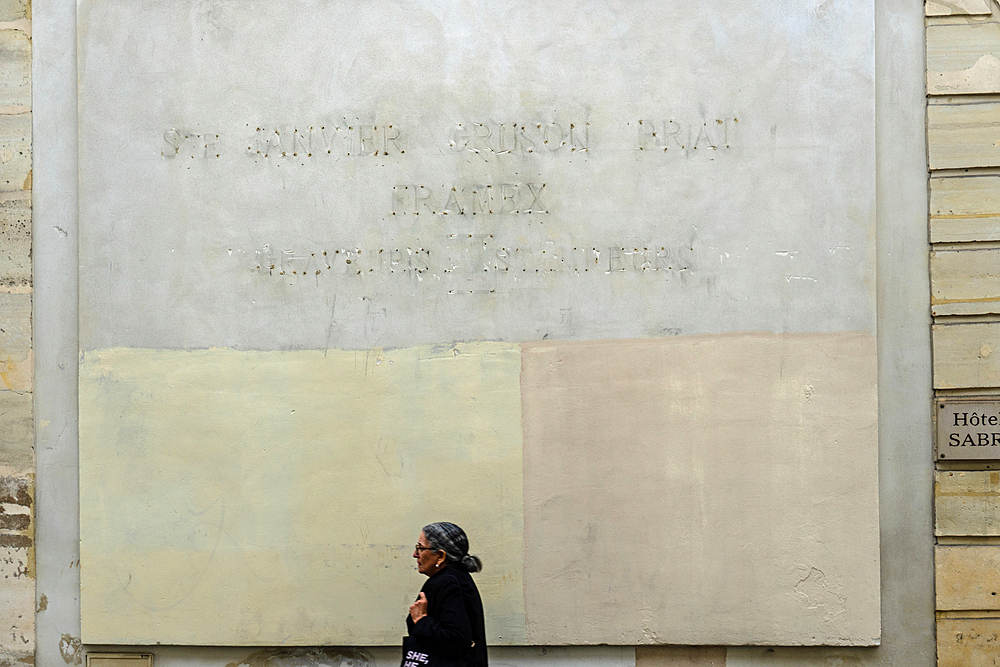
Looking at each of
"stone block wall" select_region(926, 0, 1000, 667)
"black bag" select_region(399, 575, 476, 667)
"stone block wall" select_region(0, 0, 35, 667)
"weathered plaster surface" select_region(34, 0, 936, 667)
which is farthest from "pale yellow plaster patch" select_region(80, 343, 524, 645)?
"stone block wall" select_region(926, 0, 1000, 667)

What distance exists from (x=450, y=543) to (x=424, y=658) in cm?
48

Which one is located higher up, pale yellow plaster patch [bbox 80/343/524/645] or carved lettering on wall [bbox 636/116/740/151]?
carved lettering on wall [bbox 636/116/740/151]

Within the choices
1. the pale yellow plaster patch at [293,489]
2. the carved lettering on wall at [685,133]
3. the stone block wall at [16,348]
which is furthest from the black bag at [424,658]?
the carved lettering on wall at [685,133]

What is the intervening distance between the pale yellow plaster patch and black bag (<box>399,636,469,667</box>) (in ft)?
3.39

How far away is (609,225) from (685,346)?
80cm

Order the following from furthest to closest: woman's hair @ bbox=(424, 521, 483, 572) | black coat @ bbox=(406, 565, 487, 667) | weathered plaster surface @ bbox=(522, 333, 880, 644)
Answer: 1. weathered plaster surface @ bbox=(522, 333, 880, 644)
2. woman's hair @ bbox=(424, 521, 483, 572)
3. black coat @ bbox=(406, 565, 487, 667)

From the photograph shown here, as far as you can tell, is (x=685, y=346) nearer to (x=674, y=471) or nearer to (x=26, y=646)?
(x=674, y=471)

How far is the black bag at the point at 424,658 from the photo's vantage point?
3379mm

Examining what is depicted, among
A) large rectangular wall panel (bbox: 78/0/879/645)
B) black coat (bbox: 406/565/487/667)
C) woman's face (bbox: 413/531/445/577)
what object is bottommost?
black coat (bbox: 406/565/487/667)

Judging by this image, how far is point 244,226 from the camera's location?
15.0 feet

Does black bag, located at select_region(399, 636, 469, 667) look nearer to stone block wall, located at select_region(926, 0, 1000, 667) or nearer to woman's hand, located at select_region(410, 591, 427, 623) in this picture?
woman's hand, located at select_region(410, 591, 427, 623)

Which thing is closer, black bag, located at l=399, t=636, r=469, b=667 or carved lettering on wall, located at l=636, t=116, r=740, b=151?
black bag, located at l=399, t=636, r=469, b=667

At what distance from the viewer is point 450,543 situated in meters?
3.52

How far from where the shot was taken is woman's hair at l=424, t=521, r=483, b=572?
3.52 metres
